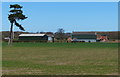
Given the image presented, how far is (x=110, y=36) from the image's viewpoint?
561 feet

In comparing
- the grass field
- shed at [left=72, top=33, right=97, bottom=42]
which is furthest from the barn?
the grass field

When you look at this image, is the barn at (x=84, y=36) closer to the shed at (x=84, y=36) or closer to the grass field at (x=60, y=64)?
the shed at (x=84, y=36)

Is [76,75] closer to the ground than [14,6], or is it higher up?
closer to the ground

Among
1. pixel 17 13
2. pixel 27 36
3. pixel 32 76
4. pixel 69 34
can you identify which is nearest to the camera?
pixel 32 76

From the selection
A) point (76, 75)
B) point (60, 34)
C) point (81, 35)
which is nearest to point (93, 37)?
point (81, 35)

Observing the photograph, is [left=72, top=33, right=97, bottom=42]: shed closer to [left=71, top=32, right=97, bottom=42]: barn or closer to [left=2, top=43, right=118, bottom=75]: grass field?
[left=71, top=32, right=97, bottom=42]: barn

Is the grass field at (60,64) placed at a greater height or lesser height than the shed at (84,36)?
lesser

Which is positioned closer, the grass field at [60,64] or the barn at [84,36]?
the grass field at [60,64]

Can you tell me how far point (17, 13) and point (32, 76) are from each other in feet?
194

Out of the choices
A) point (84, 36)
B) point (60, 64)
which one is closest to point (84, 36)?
point (84, 36)

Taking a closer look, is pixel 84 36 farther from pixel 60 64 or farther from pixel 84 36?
pixel 60 64

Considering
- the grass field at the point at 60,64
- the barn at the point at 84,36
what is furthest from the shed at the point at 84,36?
the grass field at the point at 60,64

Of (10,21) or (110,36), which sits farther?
(110,36)

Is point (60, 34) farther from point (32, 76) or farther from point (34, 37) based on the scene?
point (32, 76)
